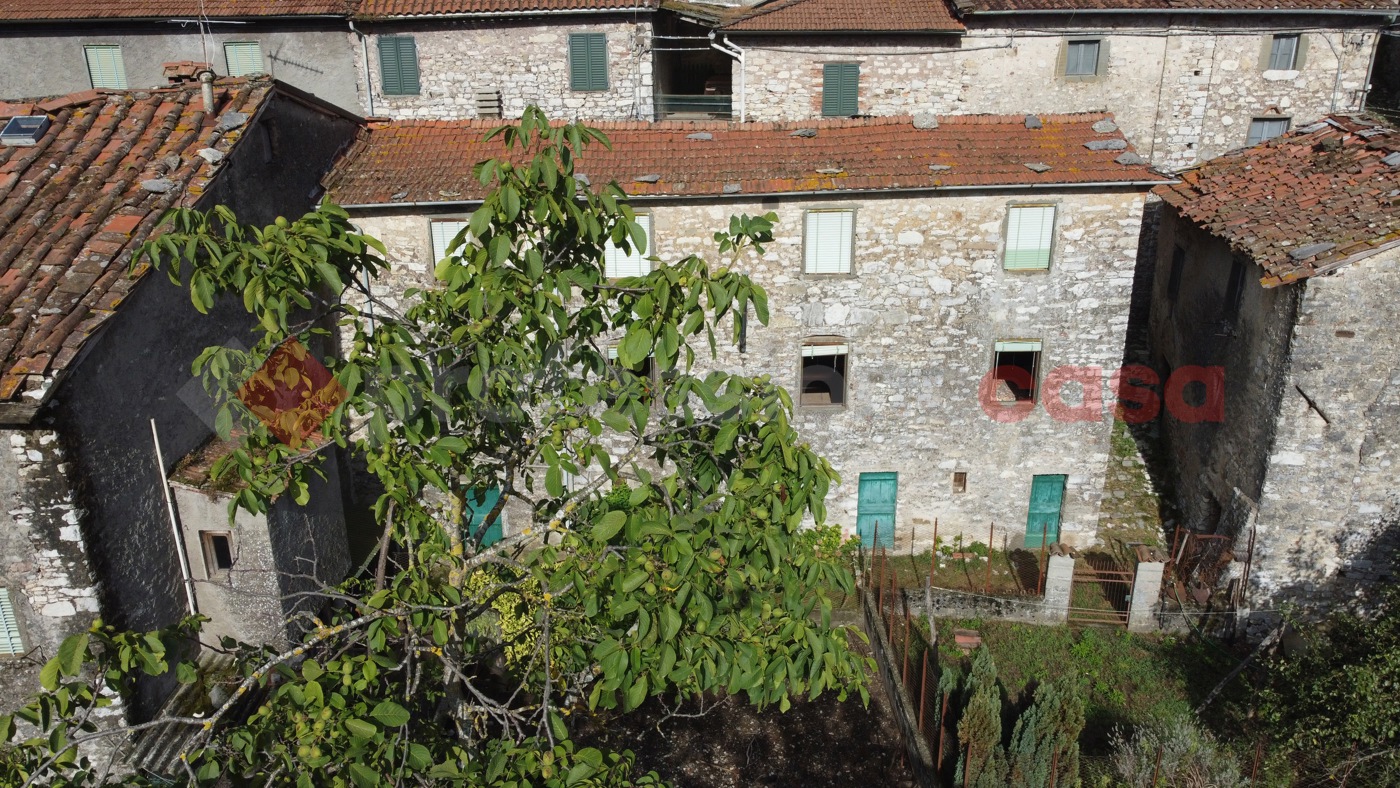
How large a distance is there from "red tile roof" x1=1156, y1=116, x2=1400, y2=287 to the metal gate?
4843mm

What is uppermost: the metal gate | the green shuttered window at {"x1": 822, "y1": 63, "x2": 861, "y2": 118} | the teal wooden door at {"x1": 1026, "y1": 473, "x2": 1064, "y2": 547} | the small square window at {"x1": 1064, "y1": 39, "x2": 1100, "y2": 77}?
Answer: the small square window at {"x1": 1064, "y1": 39, "x2": 1100, "y2": 77}

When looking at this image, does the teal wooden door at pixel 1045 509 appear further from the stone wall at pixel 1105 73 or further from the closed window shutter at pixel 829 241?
the stone wall at pixel 1105 73

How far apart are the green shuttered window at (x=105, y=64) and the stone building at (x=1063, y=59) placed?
1140 centimetres

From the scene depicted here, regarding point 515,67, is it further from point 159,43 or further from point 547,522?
point 547,522

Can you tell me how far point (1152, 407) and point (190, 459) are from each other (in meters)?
16.1

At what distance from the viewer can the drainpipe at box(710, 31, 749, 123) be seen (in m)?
17.3

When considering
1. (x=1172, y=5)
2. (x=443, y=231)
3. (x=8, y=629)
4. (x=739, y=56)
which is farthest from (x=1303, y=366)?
(x=8, y=629)

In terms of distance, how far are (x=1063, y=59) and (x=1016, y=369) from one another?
6886mm

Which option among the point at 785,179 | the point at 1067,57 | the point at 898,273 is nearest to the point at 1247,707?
the point at 898,273

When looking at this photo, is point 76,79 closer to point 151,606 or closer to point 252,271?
point 151,606

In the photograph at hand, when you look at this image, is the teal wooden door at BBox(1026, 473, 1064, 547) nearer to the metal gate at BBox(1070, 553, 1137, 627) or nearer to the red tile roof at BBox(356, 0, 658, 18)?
the metal gate at BBox(1070, 553, 1137, 627)

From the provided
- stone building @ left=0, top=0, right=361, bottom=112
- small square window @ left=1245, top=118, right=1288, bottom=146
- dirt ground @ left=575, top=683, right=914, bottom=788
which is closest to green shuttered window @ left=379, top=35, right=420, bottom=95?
stone building @ left=0, top=0, right=361, bottom=112

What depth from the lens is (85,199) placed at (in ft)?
31.3

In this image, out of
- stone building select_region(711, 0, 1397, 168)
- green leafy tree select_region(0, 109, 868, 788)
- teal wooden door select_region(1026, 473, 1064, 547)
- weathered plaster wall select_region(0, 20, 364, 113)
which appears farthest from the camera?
weathered plaster wall select_region(0, 20, 364, 113)
